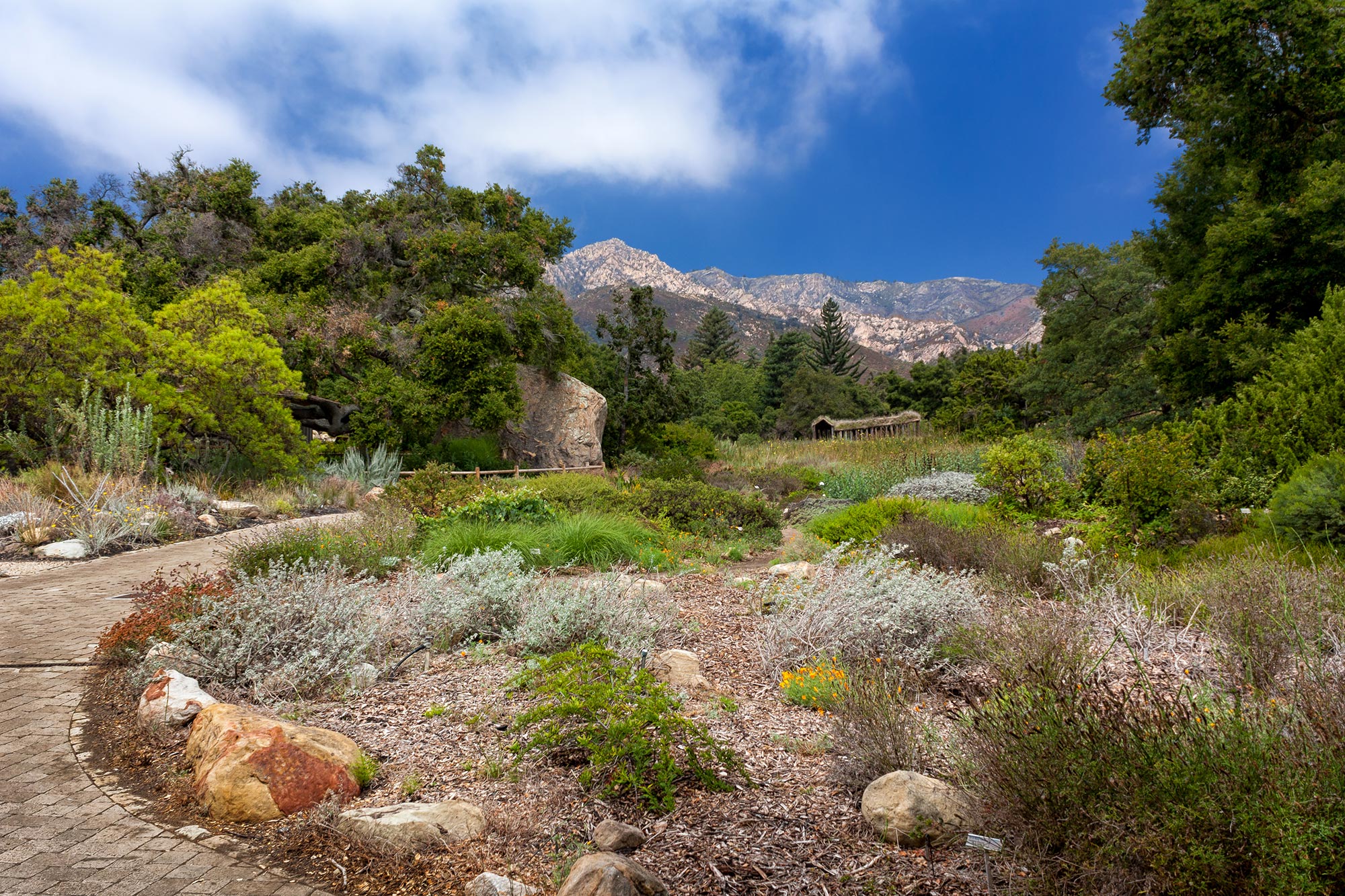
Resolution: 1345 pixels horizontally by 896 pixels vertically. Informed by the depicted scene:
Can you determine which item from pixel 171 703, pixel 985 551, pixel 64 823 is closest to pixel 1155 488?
pixel 985 551

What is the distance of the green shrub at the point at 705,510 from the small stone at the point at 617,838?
7504mm

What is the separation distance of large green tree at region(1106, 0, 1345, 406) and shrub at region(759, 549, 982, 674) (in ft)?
40.4

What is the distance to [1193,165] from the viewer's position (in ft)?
50.8

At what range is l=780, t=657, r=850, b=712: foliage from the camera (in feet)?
10.9

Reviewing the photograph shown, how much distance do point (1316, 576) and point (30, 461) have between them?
575 inches

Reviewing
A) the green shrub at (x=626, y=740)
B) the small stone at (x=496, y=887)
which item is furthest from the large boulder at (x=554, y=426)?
the small stone at (x=496, y=887)

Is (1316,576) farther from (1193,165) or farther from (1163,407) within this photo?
(1163,407)

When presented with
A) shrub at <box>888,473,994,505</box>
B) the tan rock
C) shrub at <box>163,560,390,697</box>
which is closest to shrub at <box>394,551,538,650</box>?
shrub at <box>163,560,390,697</box>

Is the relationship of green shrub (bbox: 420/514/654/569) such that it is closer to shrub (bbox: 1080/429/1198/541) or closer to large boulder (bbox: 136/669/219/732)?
large boulder (bbox: 136/669/219/732)

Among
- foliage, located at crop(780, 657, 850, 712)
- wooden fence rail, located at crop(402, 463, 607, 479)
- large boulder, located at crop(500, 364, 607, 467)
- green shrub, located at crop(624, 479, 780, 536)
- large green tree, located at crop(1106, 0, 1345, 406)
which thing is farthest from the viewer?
large boulder, located at crop(500, 364, 607, 467)

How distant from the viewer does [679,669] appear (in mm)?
3881

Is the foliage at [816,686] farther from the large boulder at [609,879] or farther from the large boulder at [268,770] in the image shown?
the large boulder at [268,770]

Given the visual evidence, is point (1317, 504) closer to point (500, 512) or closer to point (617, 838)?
point (617, 838)

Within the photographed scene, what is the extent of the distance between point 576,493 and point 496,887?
8615 mm
